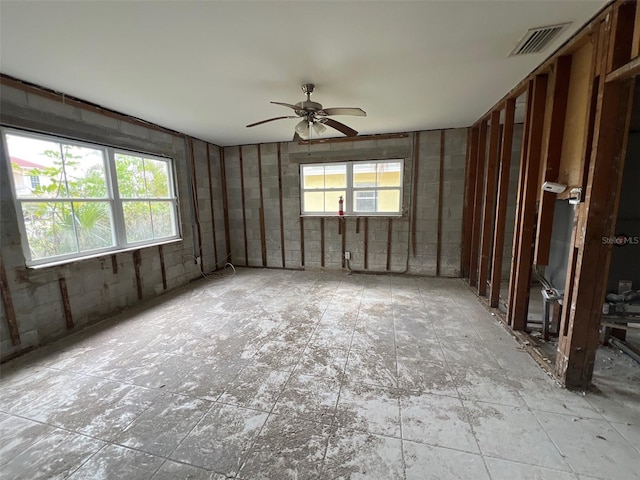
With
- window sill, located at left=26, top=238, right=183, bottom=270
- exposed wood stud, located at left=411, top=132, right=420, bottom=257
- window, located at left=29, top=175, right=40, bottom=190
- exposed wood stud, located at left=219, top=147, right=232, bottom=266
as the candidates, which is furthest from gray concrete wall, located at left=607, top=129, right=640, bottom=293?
exposed wood stud, located at left=219, top=147, right=232, bottom=266

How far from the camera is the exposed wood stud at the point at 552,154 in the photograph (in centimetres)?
210

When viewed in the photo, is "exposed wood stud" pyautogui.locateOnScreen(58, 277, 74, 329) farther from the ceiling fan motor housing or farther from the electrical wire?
the ceiling fan motor housing

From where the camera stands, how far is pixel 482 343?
8.16 ft

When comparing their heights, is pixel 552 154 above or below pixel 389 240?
above

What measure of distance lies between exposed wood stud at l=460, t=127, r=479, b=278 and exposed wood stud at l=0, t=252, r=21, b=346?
572 cm

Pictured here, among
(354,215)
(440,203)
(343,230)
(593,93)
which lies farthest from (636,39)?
(343,230)

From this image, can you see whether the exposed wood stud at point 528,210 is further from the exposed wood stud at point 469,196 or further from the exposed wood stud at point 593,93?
the exposed wood stud at point 469,196

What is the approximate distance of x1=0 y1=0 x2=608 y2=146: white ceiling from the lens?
1.57m

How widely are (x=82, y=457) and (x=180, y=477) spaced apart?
24.1 inches

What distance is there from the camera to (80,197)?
2.92 metres

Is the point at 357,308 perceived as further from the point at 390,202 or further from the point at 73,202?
the point at 73,202

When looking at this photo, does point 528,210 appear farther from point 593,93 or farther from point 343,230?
point 343,230

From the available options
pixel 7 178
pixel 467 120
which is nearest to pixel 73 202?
pixel 7 178

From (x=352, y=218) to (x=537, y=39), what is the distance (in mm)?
3265
